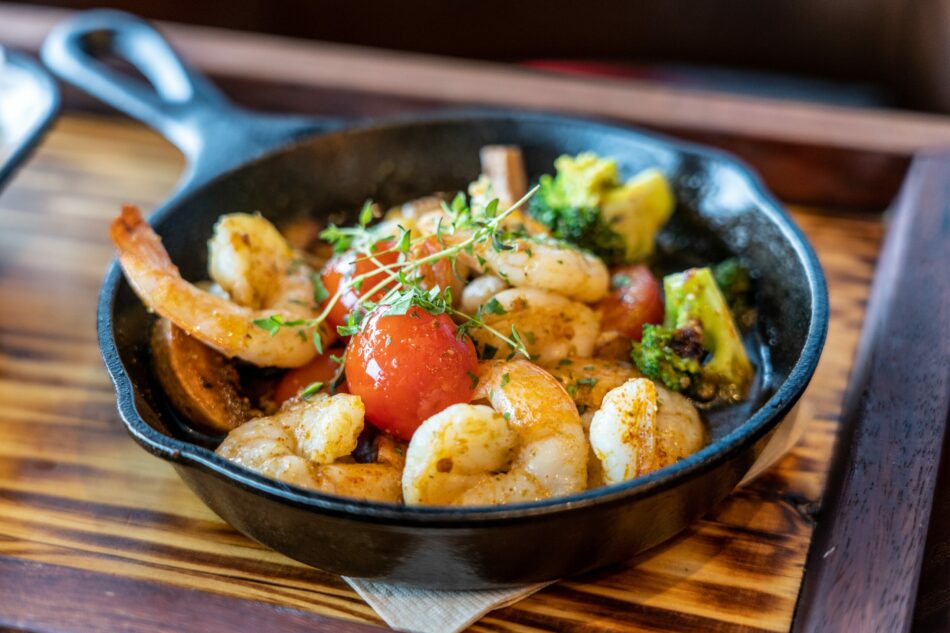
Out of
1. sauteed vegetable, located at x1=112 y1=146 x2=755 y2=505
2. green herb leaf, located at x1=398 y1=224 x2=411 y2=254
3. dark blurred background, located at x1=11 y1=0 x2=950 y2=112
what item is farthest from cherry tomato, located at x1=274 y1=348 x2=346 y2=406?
dark blurred background, located at x1=11 y1=0 x2=950 y2=112

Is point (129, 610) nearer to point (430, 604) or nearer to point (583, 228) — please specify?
point (430, 604)

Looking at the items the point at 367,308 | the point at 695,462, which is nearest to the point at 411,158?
the point at 367,308

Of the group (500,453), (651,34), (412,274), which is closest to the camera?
(500,453)

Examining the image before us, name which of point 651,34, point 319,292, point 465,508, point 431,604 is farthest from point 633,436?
point 651,34

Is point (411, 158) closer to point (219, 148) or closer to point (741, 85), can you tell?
point (219, 148)

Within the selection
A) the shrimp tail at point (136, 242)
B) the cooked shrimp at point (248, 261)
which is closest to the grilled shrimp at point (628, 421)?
the cooked shrimp at point (248, 261)

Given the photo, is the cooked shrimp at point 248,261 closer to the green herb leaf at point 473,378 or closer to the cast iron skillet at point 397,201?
the cast iron skillet at point 397,201
